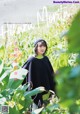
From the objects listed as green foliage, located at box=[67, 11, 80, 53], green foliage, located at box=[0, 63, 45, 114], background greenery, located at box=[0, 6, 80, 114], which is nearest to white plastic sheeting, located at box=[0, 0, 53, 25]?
background greenery, located at box=[0, 6, 80, 114]

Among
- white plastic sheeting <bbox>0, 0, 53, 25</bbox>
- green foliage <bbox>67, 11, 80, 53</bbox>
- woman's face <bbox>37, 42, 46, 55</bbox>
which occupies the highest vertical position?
white plastic sheeting <bbox>0, 0, 53, 25</bbox>

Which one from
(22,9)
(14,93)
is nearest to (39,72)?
(22,9)

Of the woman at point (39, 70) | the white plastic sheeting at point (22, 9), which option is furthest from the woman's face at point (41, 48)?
the white plastic sheeting at point (22, 9)

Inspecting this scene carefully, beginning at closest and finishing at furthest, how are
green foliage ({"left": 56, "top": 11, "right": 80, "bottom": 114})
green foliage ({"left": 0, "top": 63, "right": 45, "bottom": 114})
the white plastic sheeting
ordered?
green foliage ({"left": 56, "top": 11, "right": 80, "bottom": 114}) → green foliage ({"left": 0, "top": 63, "right": 45, "bottom": 114}) → the white plastic sheeting

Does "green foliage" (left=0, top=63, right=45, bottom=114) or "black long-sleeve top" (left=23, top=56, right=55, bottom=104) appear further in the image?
"black long-sleeve top" (left=23, top=56, right=55, bottom=104)

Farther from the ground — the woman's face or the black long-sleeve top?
the woman's face

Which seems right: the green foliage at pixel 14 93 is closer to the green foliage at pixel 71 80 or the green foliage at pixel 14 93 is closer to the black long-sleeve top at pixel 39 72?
the green foliage at pixel 71 80

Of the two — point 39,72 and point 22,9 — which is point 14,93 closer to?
point 39,72

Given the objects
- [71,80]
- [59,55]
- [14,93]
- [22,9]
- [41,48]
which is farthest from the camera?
[22,9]

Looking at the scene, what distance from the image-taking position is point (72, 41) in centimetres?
35

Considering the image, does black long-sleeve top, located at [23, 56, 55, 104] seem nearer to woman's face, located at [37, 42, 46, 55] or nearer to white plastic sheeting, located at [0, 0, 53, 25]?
woman's face, located at [37, 42, 46, 55]

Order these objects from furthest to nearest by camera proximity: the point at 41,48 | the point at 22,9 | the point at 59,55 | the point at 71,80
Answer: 1. the point at 22,9
2. the point at 41,48
3. the point at 59,55
4. the point at 71,80

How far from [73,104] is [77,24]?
0.24ft

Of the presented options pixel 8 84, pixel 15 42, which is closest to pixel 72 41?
pixel 8 84
